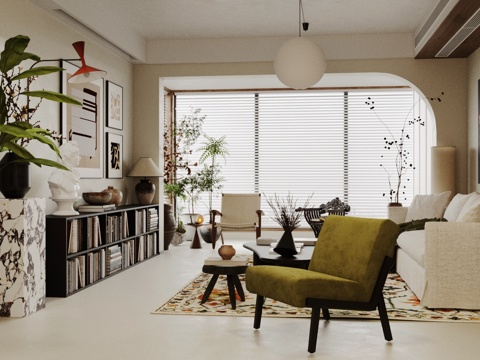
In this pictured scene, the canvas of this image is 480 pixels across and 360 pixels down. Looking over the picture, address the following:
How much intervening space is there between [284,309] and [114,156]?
150 inches

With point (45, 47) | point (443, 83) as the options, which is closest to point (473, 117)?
point (443, 83)

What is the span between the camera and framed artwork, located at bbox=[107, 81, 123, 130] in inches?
290

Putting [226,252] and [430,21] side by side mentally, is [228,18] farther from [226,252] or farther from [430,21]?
[226,252]

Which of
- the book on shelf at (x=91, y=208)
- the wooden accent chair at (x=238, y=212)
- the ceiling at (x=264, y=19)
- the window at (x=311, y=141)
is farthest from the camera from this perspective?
the window at (x=311, y=141)

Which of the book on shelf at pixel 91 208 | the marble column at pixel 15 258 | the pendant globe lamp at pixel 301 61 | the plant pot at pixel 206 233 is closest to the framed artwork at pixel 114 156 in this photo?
the book on shelf at pixel 91 208

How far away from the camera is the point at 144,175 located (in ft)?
26.0

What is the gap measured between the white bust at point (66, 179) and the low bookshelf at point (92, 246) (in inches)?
8.6

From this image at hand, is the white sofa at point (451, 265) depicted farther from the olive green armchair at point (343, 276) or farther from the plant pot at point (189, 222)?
the plant pot at point (189, 222)

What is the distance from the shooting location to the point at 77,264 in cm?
546

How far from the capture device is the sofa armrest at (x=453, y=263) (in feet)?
14.9

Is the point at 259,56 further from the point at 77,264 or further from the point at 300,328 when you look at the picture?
the point at 300,328

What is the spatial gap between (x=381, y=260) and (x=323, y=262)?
1.62ft

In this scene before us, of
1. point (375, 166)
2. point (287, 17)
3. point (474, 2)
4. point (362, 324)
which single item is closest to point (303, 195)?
point (375, 166)

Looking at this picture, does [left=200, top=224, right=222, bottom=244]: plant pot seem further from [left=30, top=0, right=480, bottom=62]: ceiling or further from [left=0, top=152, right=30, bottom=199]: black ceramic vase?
[left=0, top=152, right=30, bottom=199]: black ceramic vase
